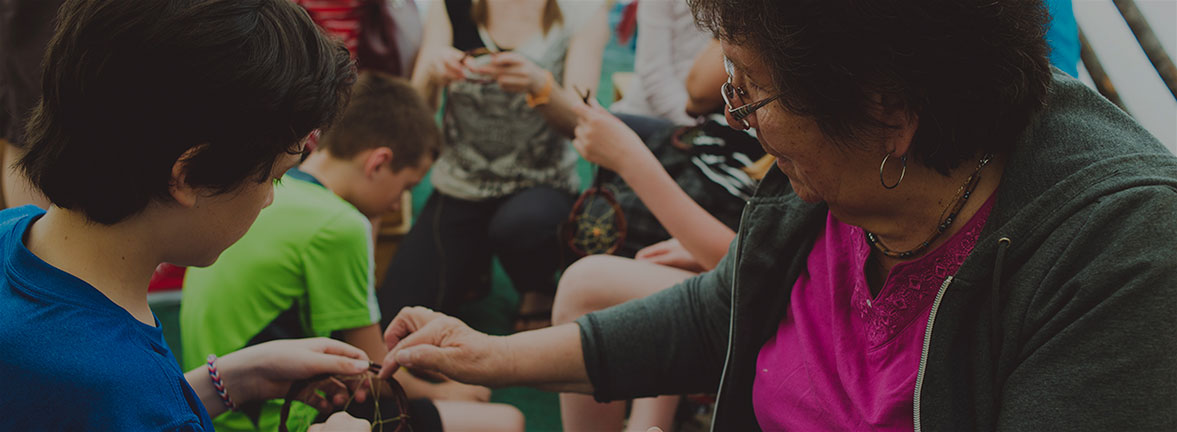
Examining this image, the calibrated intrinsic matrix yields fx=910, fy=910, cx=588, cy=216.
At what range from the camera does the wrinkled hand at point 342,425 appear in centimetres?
124

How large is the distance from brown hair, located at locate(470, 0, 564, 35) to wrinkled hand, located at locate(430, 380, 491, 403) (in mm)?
1196

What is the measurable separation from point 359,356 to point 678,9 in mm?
1717

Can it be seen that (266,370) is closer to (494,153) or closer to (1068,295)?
(1068,295)

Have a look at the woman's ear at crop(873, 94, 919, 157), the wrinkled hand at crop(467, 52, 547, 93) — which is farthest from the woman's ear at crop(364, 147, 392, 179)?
the woman's ear at crop(873, 94, 919, 157)

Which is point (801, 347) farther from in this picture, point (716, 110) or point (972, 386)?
point (716, 110)

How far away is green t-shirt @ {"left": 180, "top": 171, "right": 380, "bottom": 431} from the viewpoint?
173 cm

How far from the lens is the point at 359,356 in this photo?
57.8 inches

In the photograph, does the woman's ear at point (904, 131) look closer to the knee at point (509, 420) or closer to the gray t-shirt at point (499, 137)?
the knee at point (509, 420)

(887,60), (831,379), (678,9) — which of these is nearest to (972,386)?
(831,379)

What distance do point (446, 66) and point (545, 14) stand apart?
44cm

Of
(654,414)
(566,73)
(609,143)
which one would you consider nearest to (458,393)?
(654,414)

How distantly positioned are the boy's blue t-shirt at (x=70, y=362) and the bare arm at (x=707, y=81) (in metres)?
1.35

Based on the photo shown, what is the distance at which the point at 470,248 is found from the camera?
9.30 ft

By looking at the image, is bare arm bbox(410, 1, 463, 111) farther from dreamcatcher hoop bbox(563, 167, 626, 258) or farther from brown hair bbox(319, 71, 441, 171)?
dreamcatcher hoop bbox(563, 167, 626, 258)
